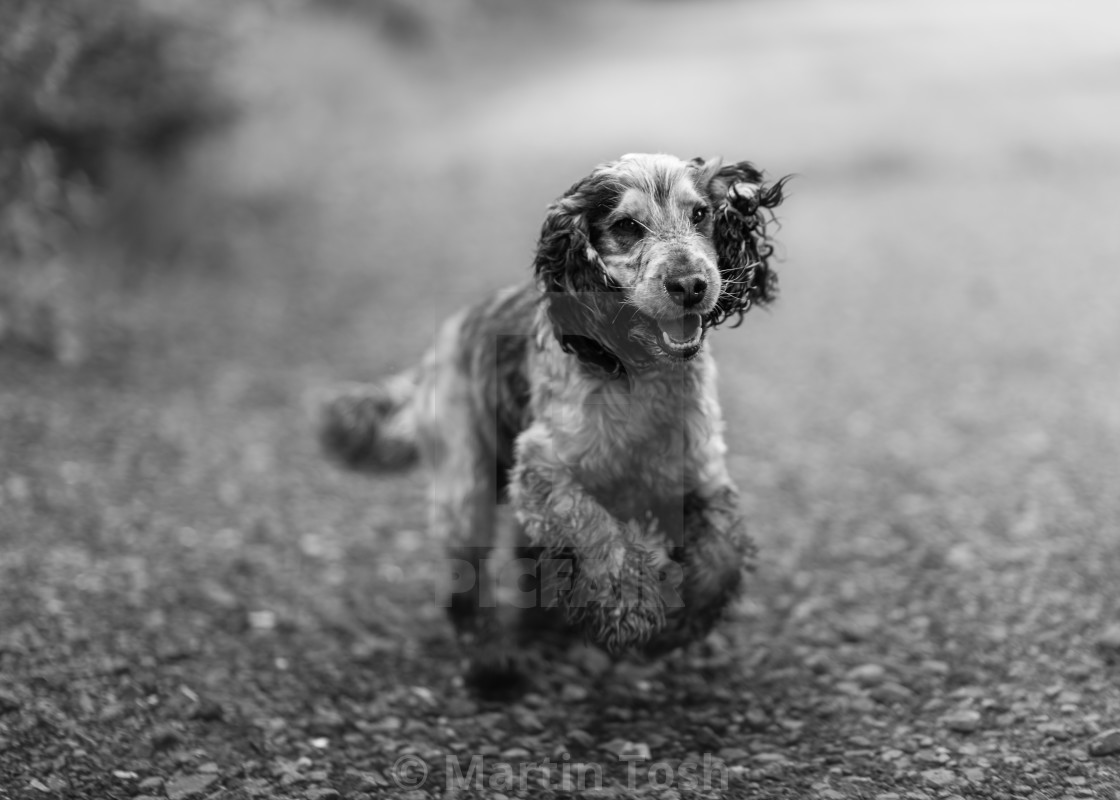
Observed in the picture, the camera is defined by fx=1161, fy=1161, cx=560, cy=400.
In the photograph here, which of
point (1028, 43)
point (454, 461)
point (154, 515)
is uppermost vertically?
point (1028, 43)

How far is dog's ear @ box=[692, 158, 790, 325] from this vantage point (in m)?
4.02

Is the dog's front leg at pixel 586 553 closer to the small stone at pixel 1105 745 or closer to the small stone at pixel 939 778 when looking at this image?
the small stone at pixel 939 778

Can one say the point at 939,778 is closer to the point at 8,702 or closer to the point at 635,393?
the point at 635,393

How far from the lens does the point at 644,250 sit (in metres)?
3.85

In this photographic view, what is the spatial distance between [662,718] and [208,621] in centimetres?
241

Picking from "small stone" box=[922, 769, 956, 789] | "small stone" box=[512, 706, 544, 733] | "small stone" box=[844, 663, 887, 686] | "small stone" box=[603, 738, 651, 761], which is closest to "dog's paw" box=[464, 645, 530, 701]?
"small stone" box=[512, 706, 544, 733]

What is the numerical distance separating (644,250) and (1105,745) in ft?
8.17

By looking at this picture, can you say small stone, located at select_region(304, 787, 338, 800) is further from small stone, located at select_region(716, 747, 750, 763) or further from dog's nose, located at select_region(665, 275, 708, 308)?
dog's nose, located at select_region(665, 275, 708, 308)

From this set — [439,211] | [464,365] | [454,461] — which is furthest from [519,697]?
[439,211]

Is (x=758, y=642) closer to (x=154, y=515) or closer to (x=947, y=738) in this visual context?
(x=947, y=738)

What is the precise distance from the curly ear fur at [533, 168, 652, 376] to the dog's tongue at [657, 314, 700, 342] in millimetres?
170

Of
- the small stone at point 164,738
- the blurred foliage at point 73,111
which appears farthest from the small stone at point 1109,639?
the blurred foliage at point 73,111

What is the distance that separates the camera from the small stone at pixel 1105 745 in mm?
4219

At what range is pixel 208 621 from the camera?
230 inches
